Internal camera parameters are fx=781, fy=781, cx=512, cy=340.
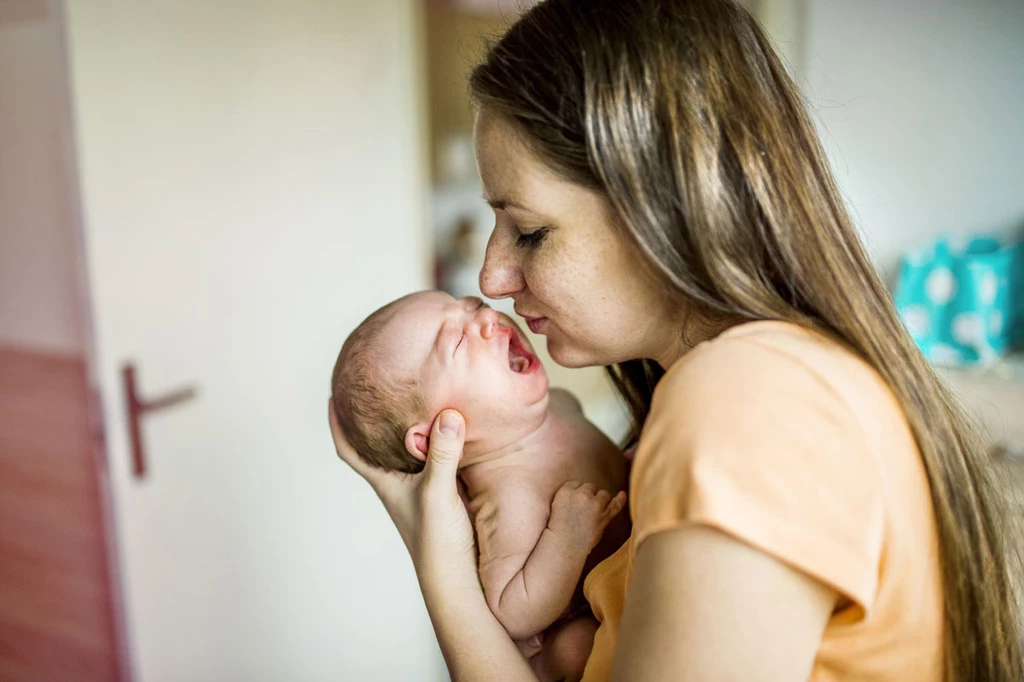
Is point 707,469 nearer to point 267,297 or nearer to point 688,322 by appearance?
point 688,322

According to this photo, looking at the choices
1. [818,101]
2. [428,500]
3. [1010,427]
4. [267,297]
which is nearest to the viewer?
[428,500]

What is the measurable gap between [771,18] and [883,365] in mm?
2264

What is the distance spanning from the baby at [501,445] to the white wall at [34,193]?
2.38 feet

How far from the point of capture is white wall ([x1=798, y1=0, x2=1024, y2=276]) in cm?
252

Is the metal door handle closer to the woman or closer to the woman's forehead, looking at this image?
the woman

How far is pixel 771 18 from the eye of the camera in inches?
104

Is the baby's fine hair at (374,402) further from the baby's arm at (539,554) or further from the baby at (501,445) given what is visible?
the baby's arm at (539,554)

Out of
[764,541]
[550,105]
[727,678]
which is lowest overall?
[727,678]

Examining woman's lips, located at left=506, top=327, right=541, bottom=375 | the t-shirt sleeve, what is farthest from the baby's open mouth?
the t-shirt sleeve

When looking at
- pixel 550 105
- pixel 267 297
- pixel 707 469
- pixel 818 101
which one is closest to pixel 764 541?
pixel 707 469

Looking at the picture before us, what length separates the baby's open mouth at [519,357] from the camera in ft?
3.76

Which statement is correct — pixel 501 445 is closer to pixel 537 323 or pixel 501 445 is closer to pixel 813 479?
pixel 537 323

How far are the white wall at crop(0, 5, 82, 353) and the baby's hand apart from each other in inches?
40.4

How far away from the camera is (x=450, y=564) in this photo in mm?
997
